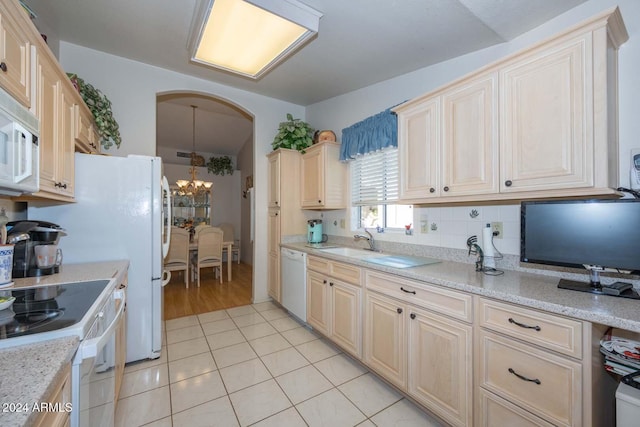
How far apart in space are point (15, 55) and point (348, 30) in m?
2.00

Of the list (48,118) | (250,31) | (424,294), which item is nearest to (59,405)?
(48,118)

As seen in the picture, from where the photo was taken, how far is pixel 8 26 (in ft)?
3.51

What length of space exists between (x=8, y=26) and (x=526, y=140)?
2478 millimetres

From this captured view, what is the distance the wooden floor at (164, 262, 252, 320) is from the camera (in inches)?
134

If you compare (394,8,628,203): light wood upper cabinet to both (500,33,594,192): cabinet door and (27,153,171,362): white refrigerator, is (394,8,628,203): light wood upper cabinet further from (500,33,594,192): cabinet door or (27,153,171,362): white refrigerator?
(27,153,171,362): white refrigerator

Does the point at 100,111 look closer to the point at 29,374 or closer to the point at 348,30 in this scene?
the point at 348,30

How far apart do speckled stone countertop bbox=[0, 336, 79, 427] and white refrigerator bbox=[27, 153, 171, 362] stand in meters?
1.49

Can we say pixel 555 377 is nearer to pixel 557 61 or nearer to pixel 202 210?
pixel 557 61

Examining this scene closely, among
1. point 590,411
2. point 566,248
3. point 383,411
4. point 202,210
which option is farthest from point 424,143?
point 202,210

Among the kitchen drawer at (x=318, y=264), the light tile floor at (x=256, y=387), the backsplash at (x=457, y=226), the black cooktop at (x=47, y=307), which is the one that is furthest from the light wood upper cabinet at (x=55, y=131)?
the backsplash at (x=457, y=226)

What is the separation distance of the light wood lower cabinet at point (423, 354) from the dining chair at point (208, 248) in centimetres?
330

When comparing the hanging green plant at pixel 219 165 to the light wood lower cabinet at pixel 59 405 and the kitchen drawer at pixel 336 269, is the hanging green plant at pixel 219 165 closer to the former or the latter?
the kitchen drawer at pixel 336 269

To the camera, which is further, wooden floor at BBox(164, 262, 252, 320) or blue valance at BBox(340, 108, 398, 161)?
wooden floor at BBox(164, 262, 252, 320)

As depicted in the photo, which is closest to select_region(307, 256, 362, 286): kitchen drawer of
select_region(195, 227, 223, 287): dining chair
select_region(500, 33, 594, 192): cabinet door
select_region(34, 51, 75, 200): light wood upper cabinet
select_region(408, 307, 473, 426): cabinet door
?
select_region(408, 307, 473, 426): cabinet door
